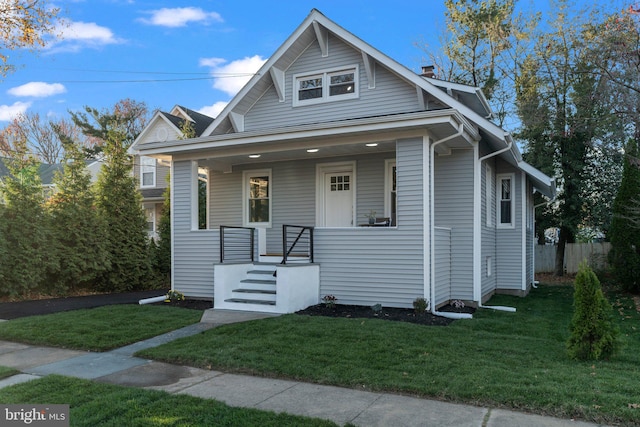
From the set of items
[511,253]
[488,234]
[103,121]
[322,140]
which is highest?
[103,121]

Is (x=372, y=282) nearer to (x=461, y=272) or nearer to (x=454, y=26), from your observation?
(x=461, y=272)

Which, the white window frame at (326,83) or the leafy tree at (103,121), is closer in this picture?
the white window frame at (326,83)

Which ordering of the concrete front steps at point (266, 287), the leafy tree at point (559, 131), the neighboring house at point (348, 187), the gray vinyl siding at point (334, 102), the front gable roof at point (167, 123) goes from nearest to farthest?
1. the concrete front steps at point (266, 287)
2. the neighboring house at point (348, 187)
3. the gray vinyl siding at point (334, 102)
4. the leafy tree at point (559, 131)
5. the front gable roof at point (167, 123)

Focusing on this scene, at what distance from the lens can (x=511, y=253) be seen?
12531 mm

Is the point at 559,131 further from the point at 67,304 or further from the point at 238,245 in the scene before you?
the point at 67,304

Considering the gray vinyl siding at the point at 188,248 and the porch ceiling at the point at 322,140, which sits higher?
the porch ceiling at the point at 322,140

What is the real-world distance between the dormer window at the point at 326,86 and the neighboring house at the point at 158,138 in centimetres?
747

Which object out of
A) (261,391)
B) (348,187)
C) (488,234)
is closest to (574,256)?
(488,234)

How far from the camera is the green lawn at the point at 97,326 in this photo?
6.68 metres

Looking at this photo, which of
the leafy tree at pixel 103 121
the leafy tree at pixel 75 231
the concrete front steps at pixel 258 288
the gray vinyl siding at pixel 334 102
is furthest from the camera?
the leafy tree at pixel 103 121

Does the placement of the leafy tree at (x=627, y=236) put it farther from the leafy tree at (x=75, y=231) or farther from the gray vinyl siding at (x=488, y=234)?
the leafy tree at (x=75, y=231)

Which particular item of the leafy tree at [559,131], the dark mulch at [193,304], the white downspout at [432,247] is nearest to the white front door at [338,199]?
the white downspout at [432,247]

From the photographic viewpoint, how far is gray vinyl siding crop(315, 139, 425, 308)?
852cm
